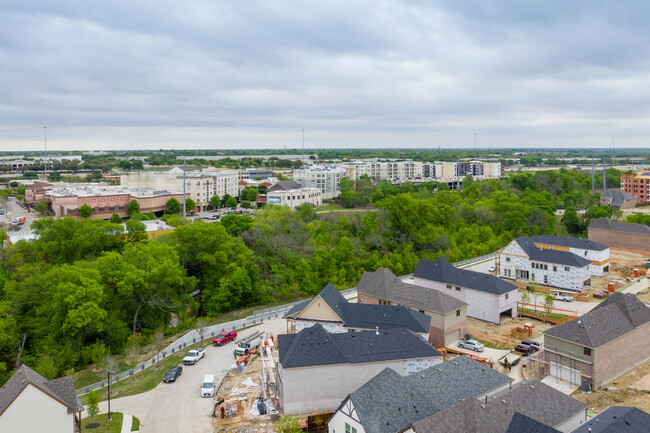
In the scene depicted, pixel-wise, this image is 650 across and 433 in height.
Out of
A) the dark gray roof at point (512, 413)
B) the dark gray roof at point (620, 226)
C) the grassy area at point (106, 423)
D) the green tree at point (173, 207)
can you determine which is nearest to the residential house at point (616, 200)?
the dark gray roof at point (620, 226)

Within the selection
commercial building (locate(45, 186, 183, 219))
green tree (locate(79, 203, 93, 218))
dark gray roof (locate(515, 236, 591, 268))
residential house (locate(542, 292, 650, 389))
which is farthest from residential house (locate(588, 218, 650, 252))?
green tree (locate(79, 203, 93, 218))

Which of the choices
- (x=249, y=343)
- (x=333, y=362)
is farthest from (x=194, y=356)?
(x=333, y=362)

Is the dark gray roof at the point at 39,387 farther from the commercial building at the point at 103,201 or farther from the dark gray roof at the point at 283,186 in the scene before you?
the dark gray roof at the point at 283,186

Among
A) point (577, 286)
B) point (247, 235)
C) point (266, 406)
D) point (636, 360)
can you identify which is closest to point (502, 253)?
point (577, 286)

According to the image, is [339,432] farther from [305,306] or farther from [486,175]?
[486,175]

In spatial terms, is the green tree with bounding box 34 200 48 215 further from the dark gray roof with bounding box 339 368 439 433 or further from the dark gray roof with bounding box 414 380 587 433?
the dark gray roof with bounding box 414 380 587 433
